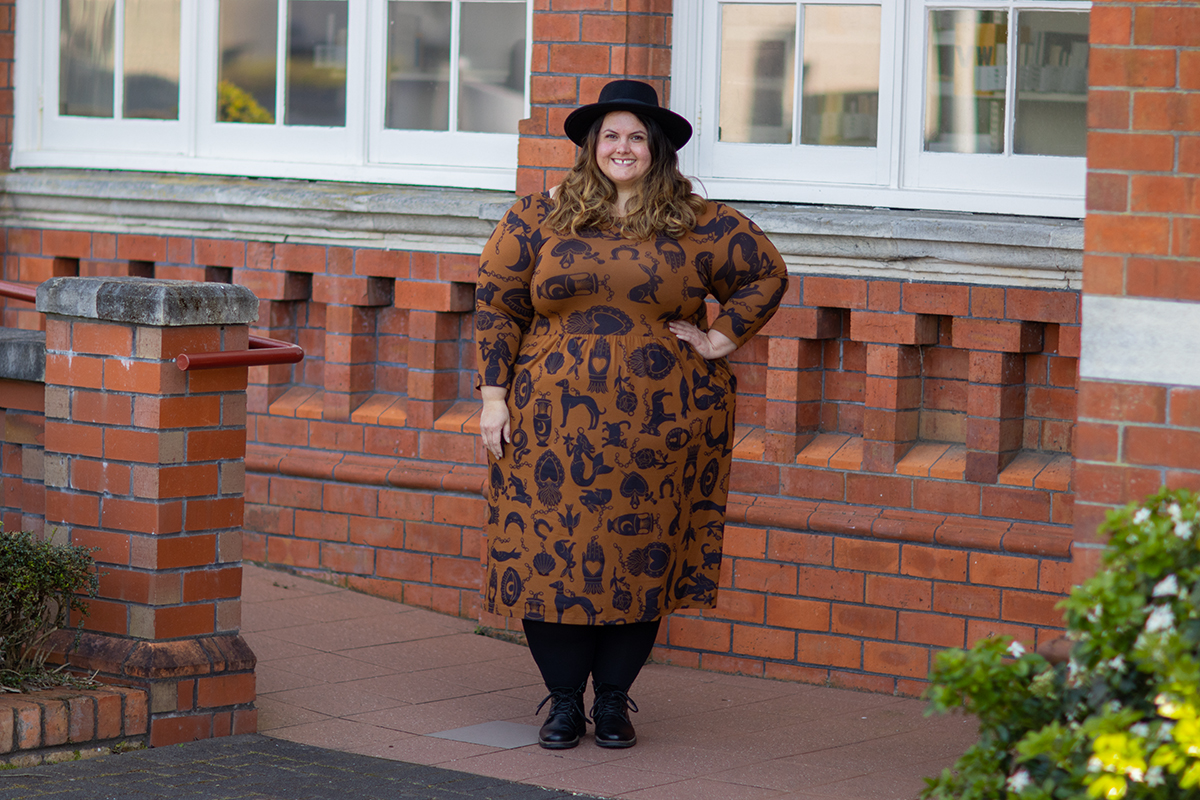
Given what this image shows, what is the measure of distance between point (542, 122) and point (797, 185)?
0.96 m

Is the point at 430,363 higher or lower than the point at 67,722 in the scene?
higher

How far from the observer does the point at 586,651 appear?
16.3 ft

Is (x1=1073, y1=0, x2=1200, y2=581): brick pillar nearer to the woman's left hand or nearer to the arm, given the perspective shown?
the woman's left hand

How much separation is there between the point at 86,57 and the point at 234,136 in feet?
3.15

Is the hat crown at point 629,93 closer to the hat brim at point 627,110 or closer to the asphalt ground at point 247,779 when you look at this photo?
the hat brim at point 627,110

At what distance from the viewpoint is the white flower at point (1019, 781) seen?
315cm

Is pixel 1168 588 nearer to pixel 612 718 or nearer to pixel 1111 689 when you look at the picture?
pixel 1111 689

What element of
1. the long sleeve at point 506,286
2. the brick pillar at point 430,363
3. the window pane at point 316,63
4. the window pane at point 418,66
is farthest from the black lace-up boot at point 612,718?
the window pane at point 316,63

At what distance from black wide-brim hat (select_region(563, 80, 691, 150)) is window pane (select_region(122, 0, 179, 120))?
2982 mm

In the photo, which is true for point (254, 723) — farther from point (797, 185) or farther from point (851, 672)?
point (797, 185)

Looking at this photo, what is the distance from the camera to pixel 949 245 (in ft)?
18.0

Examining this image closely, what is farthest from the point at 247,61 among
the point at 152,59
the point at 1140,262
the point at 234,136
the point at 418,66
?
the point at 1140,262

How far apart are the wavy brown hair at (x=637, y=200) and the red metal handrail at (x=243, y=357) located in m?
0.86

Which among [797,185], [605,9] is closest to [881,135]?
[797,185]
